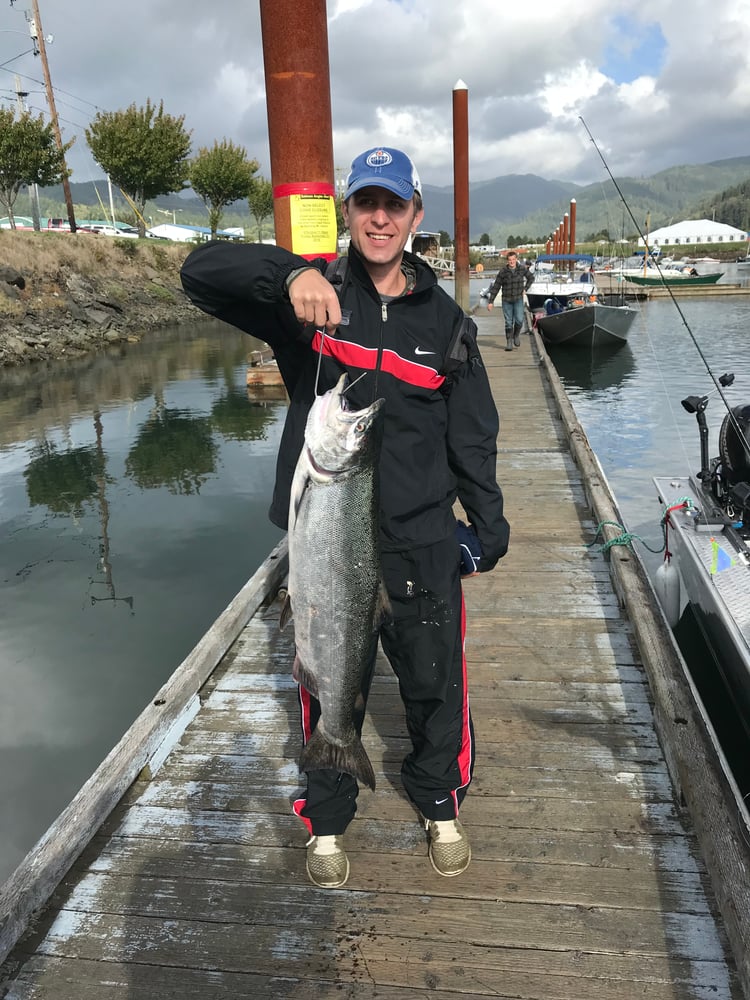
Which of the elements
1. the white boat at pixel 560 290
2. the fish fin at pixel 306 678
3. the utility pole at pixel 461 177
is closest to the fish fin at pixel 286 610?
the fish fin at pixel 306 678

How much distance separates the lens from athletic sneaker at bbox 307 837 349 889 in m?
2.74

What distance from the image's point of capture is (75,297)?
1193 inches

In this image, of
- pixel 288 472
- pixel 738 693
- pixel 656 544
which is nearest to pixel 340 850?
pixel 288 472

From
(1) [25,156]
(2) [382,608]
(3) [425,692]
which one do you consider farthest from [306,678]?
(1) [25,156]

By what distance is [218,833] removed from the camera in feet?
10.1

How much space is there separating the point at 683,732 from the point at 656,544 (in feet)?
20.7

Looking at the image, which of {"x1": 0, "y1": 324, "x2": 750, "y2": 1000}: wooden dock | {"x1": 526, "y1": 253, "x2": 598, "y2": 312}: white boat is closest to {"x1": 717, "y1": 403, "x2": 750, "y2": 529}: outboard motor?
{"x1": 0, "y1": 324, "x2": 750, "y2": 1000}: wooden dock

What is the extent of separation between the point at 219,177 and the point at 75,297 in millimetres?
31864

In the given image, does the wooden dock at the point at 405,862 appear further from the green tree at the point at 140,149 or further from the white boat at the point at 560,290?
the green tree at the point at 140,149

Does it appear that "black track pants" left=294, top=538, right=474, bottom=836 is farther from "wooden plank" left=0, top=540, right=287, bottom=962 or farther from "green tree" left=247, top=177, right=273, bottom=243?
"green tree" left=247, top=177, right=273, bottom=243

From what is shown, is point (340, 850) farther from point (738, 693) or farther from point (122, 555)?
point (122, 555)

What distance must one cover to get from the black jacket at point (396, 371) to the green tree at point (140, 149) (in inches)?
1868

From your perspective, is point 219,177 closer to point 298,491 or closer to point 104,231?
point 104,231

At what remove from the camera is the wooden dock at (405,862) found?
7.85 ft
